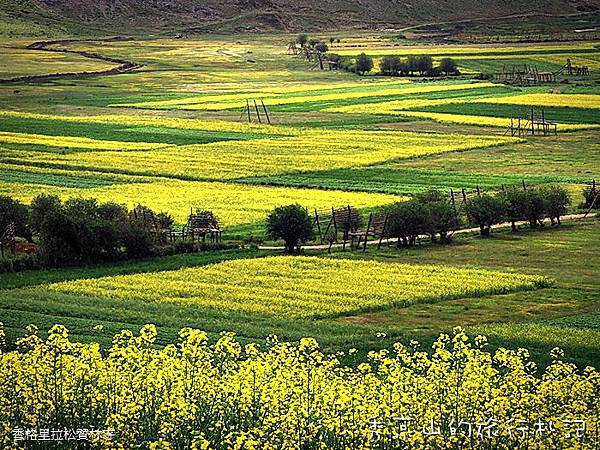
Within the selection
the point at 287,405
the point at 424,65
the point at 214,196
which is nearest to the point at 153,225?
the point at 214,196

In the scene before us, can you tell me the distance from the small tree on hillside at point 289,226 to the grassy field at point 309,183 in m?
1.18

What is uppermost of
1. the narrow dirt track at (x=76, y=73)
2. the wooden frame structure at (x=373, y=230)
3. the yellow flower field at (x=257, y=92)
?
the narrow dirt track at (x=76, y=73)

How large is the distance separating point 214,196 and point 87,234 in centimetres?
1622

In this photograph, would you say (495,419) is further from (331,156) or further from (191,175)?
(331,156)

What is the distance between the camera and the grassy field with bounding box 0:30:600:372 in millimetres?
36750

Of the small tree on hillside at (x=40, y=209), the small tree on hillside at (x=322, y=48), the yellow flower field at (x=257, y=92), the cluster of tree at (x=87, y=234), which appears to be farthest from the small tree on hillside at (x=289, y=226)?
the small tree on hillside at (x=322, y=48)

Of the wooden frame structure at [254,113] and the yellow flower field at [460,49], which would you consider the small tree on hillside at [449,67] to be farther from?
the wooden frame structure at [254,113]

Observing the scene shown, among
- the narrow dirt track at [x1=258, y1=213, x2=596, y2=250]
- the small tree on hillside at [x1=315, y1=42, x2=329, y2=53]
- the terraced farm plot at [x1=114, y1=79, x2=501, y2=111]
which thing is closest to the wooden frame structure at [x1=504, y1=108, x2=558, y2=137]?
the terraced farm plot at [x1=114, y1=79, x2=501, y2=111]

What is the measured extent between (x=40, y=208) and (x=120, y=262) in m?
5.18

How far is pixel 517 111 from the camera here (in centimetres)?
10406

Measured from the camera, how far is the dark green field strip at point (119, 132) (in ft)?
293

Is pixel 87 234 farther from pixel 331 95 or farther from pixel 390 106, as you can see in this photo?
pixel 331 95

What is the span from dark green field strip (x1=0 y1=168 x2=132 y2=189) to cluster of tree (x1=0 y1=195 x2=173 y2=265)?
55.6ft

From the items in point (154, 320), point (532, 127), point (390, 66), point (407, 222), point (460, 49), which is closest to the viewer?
point (154, 320)
